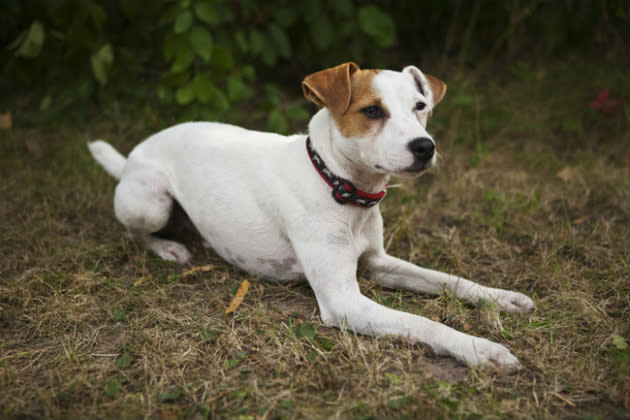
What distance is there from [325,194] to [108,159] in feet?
6.71

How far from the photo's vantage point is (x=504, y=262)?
12.0ft

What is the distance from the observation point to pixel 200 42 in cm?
421

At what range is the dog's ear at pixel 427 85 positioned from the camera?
318 centimetres

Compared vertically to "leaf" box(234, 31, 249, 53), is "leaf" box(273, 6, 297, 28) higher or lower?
higher

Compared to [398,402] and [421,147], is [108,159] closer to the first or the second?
[421,147]

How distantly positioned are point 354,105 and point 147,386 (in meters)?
1.70

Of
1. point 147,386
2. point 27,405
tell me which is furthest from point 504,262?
point 27,405

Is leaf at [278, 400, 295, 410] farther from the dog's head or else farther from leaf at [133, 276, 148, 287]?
leaf at [133, 276, 148, 287]

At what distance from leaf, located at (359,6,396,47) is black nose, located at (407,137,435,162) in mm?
2623

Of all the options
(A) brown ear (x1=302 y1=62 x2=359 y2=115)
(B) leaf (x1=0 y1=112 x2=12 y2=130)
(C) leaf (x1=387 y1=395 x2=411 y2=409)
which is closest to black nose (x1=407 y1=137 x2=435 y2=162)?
(A) brown ear (x1=302 y1=62 x2=359 y2=115)

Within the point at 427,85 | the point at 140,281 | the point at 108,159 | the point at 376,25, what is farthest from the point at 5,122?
the point at 427,85

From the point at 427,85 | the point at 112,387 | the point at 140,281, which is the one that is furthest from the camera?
the point at 140,281

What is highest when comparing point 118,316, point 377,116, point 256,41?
point 377,116

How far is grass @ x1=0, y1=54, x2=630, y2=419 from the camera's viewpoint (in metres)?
2.35
